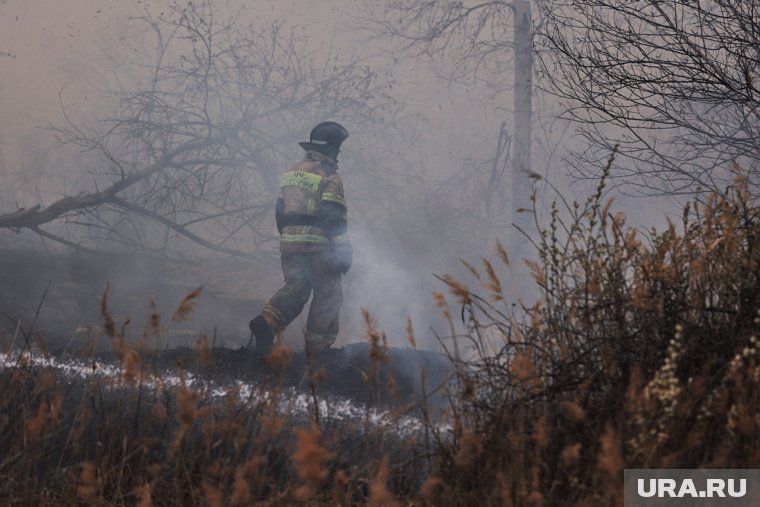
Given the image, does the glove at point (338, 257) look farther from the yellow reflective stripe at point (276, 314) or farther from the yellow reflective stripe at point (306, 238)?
the yellow reflective stripe at point (276, 314)

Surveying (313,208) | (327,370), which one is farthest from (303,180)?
(327,370)

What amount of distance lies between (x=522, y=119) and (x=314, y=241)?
774 cm

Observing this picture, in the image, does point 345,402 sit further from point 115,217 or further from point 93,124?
Answer: point 93,124

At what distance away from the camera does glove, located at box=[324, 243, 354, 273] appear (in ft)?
25.6

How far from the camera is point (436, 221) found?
15000 millimetres

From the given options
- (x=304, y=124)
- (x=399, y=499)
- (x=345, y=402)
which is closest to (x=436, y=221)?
(x=304, y=124)

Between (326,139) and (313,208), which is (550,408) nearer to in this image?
(313,208)

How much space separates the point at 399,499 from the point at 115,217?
50.3 ft

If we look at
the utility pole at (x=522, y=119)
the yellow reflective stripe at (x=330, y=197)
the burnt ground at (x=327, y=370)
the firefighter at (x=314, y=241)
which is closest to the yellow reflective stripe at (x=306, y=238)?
the firefighter at (x=314, y=241)

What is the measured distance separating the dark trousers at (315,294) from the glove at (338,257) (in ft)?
0.22

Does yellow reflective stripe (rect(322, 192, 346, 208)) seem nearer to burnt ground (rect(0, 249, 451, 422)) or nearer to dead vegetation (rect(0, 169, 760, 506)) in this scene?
burnt ground (rect(0, 249, 451, 422))

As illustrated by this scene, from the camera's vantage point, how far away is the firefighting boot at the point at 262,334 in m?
7.94

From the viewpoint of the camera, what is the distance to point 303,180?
7.77m

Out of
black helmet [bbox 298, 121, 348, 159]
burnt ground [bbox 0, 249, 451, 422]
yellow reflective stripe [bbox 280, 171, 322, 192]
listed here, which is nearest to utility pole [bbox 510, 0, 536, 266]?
burnt ground [bbox 0, 249, 451, 422]
